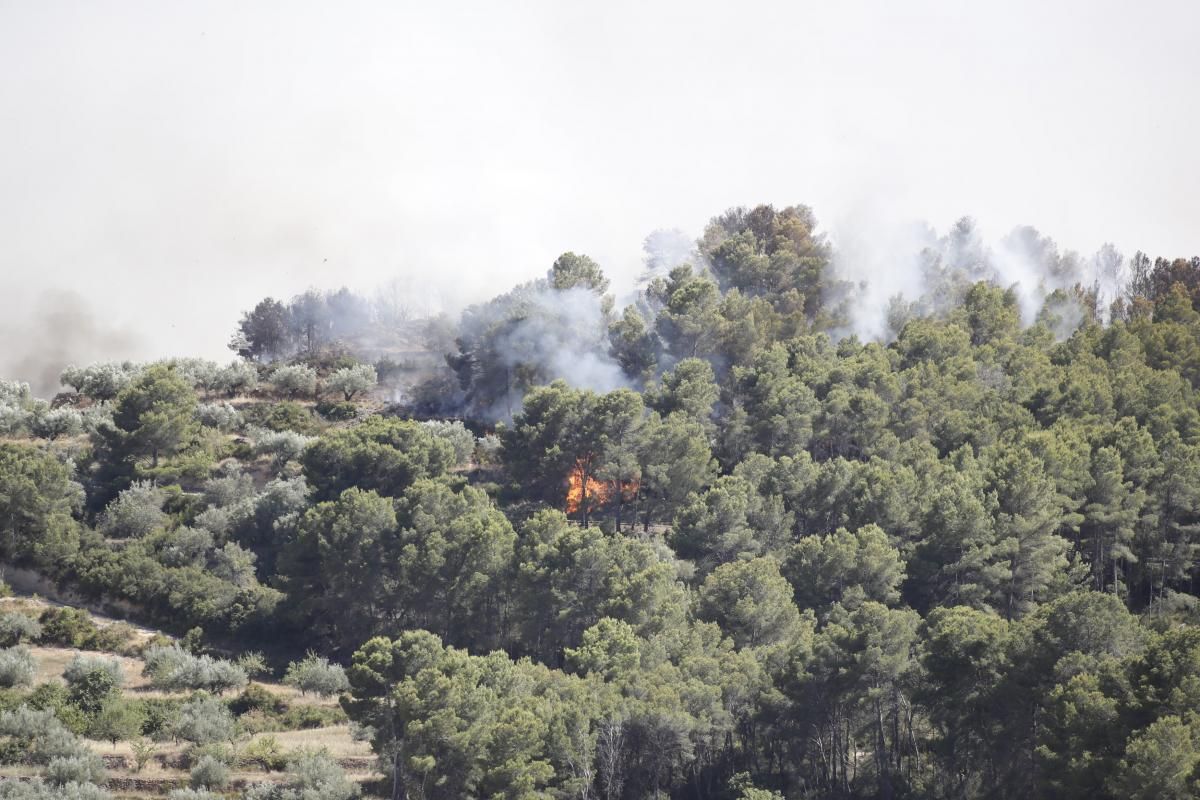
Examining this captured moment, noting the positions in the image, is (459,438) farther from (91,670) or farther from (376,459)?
(91,670)

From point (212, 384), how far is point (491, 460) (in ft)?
77.5

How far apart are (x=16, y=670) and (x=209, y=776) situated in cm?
1266

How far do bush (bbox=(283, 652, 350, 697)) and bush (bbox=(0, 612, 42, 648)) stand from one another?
11225 mm

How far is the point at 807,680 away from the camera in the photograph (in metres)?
55.2

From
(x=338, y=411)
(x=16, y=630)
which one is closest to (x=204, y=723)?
(x=16, y=630)

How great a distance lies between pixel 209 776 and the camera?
180ft

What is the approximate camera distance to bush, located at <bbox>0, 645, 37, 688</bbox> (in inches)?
2456

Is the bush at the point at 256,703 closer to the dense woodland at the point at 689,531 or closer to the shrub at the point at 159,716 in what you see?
the shrub at the point at 159,716

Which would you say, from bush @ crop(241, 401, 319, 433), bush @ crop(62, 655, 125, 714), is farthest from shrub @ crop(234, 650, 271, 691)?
bush @ crop(241, 401, 319, 433)

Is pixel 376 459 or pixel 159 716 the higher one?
pixel 376 459

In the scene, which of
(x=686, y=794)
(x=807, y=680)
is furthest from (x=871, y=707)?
(x=686, y=794)

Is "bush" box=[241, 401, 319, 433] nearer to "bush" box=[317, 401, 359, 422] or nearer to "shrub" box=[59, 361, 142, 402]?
"bush" box=[317, 401, 359, 422]

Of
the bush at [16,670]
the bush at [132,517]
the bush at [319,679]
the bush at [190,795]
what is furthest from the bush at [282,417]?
the bush at [190,795]

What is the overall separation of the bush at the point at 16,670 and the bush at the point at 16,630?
3755 mm
